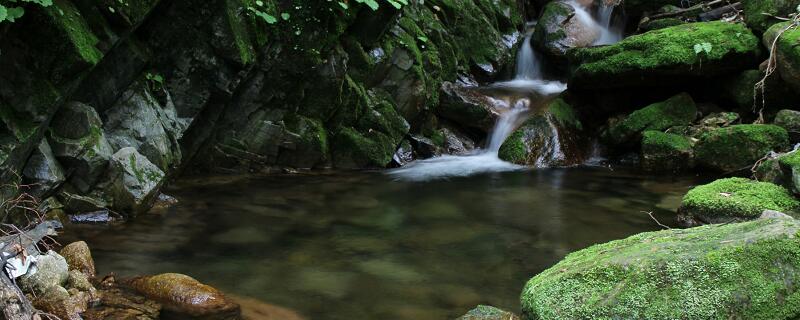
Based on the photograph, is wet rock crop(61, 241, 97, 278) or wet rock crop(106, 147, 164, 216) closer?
wet rock crop(61, 241, 97, 278)

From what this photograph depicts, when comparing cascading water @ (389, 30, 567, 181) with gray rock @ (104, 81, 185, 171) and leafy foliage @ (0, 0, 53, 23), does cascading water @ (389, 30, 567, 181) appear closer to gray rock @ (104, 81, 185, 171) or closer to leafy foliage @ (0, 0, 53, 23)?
gray rock @ (104, 81, 185, 171)

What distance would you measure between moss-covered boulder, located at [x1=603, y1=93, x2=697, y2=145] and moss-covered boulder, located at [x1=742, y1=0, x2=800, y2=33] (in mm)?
1634

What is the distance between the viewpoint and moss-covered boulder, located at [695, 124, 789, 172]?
897cm

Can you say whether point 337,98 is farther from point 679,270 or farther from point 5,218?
point 679,270

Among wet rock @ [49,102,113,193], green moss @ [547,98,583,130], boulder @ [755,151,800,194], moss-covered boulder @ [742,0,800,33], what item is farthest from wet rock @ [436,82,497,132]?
wet rock @ [49,102,113,193]

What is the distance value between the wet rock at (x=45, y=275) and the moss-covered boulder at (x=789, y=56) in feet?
31.4

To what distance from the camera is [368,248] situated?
19.9ft

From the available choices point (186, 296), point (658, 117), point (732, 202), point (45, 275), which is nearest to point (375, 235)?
point (186, 296)

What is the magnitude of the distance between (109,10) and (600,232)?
553 cm

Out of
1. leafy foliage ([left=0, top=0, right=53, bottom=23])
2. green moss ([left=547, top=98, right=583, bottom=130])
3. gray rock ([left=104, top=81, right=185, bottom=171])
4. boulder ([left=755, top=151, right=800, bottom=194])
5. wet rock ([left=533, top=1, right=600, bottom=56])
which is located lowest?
gray rock ([left=104, top=81, right=185, bottom=171])

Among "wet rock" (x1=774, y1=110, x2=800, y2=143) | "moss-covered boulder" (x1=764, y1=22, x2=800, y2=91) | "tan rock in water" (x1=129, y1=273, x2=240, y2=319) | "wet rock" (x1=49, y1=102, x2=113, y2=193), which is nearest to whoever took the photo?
"tan rock in water" (x1=129, y1=273, x2=240, y2=319)

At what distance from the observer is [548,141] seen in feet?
37.6

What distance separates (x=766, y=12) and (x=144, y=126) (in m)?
10.1

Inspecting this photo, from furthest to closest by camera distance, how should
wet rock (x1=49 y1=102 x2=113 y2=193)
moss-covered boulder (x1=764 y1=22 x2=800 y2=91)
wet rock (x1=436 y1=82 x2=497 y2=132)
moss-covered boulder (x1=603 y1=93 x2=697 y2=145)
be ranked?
wet rock (x1=436 y1=82 x2=497 y2=132) → moss-covered boulder (x1=603 y1=93 x2=697 y2=145) → moss-covered boulder (x1=764 y1=22 x2=800 y2=91) → wet rock (x1=49 y1=102 x2=113 y2=193)
